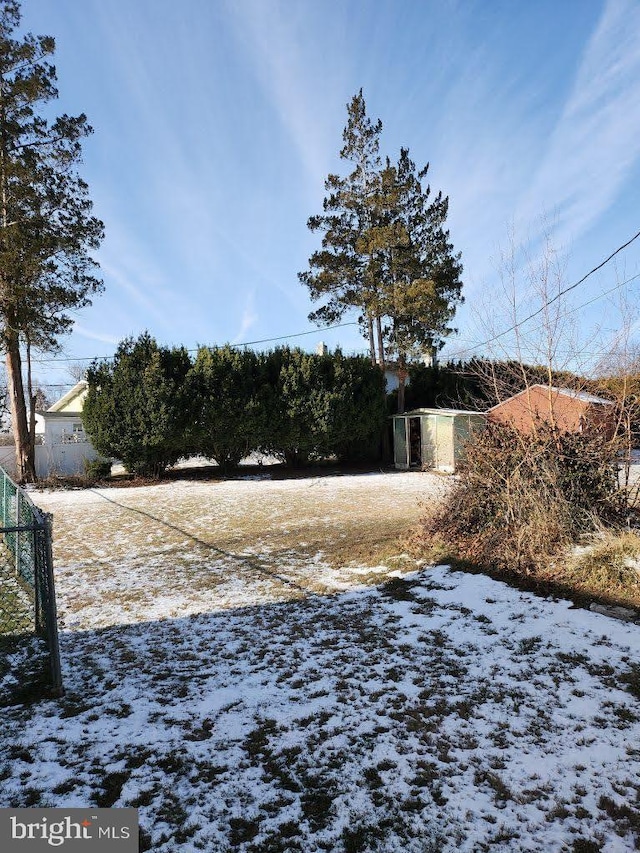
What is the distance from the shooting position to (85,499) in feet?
40.2

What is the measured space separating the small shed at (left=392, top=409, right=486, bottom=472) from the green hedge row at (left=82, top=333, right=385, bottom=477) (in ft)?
4.07

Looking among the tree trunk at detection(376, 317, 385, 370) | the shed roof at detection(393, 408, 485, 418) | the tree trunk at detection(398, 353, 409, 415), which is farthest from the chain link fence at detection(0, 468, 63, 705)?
the tree trunk at detection(398, 353, 409, 415)

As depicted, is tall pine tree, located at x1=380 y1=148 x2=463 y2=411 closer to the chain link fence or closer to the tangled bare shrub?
the tangled bare shrub

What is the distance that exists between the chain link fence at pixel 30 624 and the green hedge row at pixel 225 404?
10110 millimetres

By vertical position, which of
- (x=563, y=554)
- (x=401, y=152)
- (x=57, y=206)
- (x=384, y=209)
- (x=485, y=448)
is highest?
(x=401, y=152)

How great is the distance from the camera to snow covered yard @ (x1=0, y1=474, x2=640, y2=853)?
193 cm

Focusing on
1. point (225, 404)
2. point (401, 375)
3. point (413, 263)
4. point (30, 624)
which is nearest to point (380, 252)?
point (413, 263)

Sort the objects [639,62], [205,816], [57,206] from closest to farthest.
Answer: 1. [205,816]
2. [639,62]
3. [57,206]

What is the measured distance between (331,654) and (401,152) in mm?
21693

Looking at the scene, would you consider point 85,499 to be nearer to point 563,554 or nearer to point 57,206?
point 57,206

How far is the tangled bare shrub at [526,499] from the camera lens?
16.9ft

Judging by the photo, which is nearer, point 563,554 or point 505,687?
point 505,687

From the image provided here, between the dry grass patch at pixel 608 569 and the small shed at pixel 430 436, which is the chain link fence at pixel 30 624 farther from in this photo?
the small shed at pixel 430 436

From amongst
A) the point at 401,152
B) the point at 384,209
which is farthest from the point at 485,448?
the point at 401,152
